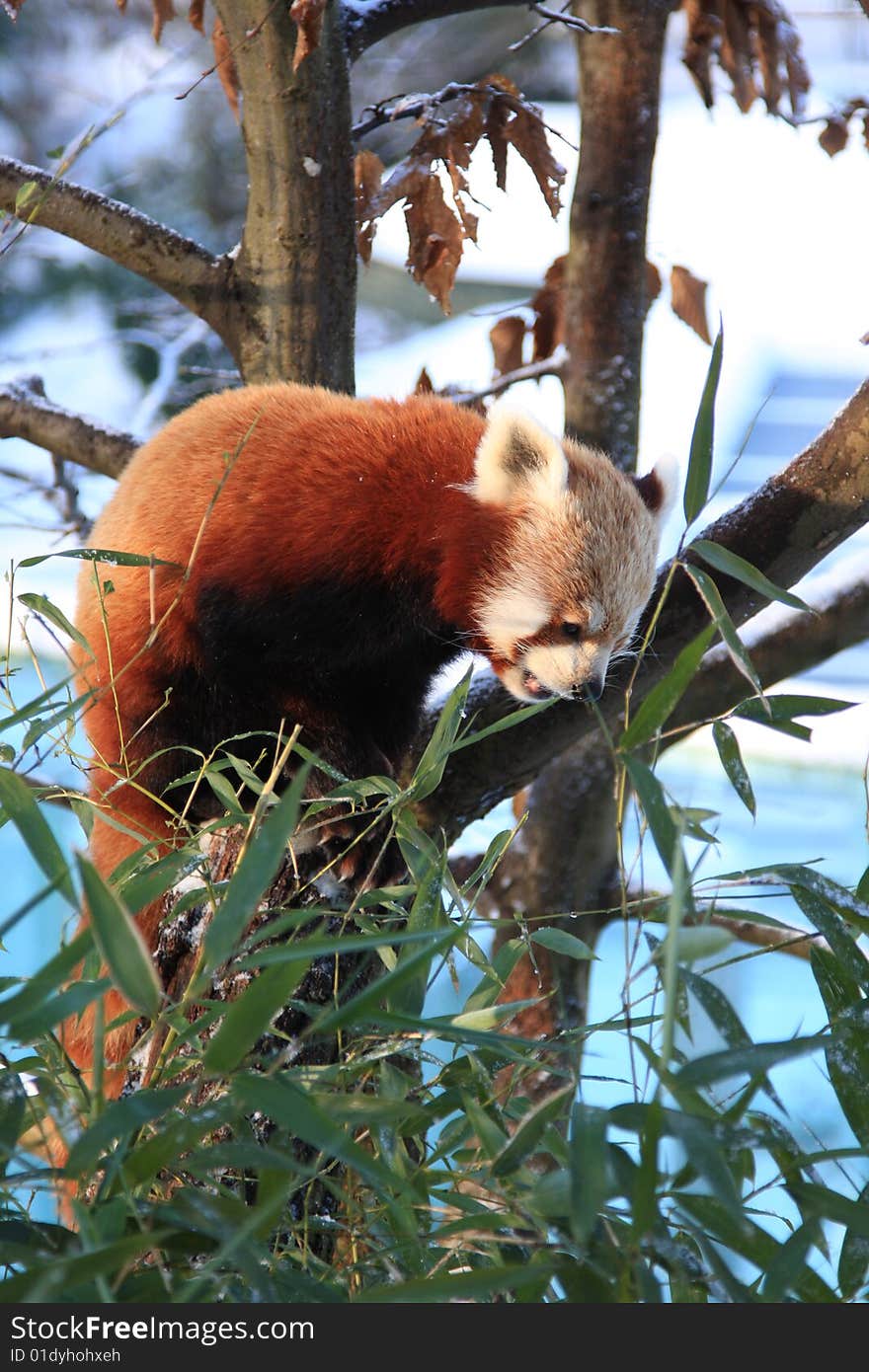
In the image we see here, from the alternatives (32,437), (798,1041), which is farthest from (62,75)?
(798,1041)

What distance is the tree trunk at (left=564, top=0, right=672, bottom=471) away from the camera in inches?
62.9

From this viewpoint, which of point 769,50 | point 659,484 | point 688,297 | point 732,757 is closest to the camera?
point 732,757

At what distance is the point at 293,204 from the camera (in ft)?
4.53

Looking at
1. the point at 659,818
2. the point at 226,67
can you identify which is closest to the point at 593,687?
the point at 659,818

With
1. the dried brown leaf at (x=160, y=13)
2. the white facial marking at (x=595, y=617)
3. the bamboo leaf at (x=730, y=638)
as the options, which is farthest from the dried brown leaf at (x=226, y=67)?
the bamboo leaf at (x=730, y=638)

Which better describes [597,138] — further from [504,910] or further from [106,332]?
[106,332]

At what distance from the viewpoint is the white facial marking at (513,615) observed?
117cm

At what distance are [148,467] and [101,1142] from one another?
35.0 inches

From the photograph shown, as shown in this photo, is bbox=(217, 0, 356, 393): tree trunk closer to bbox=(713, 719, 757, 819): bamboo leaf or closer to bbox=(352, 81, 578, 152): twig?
bbox=(352, 81, 578, 152): twig

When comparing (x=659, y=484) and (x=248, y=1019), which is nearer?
(x=248, y=1019)

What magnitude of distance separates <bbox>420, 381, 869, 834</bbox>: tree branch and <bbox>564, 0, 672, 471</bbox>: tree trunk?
1.49ft

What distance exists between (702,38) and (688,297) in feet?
1.14

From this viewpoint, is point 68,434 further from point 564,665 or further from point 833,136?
point 833,136

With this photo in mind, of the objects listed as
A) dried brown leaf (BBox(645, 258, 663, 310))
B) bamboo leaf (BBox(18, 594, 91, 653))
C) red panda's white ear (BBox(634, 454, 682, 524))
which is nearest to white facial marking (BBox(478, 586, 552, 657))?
red panda's white ear (BBox(634, 454, 682, 524))
